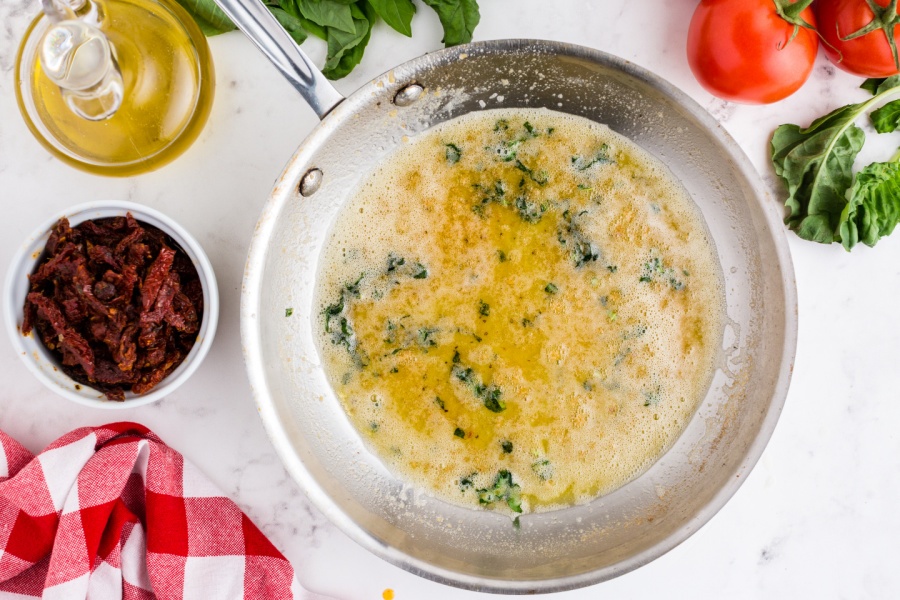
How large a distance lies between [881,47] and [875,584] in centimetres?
129

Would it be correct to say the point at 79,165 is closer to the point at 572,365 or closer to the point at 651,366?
the point at 572,365

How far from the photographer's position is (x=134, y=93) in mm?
1603

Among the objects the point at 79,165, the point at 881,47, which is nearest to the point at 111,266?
the point at 79,165

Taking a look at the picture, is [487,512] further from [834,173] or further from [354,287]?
[834,173]

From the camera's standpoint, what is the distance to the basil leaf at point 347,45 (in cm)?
163

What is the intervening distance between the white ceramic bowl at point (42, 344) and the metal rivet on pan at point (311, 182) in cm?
26

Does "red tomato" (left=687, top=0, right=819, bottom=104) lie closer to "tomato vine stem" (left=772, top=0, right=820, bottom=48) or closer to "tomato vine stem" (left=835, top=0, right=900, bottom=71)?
"tomato vine stem" (left=772, top=0, right=820, bottom=48)

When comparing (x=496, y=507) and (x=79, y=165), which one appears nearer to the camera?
(x=79, y=165)

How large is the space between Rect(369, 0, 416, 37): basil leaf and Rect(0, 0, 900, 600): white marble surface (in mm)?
73

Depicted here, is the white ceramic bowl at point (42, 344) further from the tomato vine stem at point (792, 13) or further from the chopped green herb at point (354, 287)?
the tomato vine stem at point (792, 13)

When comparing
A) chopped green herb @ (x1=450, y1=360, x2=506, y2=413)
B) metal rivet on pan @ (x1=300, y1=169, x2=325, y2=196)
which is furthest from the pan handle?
chopped green herb @ (x1=450, y1=360, x2=506, y2=413)

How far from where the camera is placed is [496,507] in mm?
1754

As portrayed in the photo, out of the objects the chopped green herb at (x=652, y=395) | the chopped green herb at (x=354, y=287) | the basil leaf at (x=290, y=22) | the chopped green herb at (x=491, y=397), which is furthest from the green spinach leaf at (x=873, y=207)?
the basil leaf at (x=290, y=22)

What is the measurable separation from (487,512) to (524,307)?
0.50 meters
